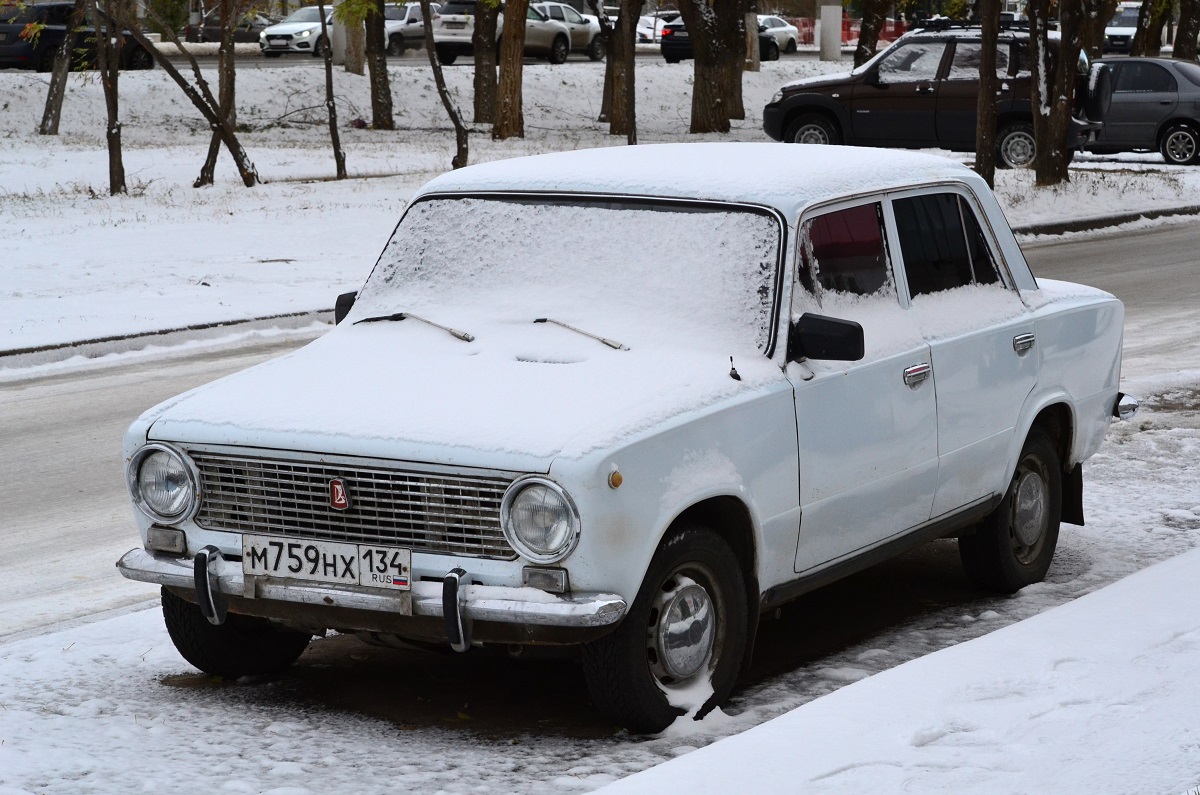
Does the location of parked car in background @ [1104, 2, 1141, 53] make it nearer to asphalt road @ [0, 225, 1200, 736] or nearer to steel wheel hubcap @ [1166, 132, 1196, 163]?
steel wheel hubcap @ [1166, 132, 1196, 163]

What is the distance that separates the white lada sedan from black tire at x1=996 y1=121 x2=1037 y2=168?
20990 mm

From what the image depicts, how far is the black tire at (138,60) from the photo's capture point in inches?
1683

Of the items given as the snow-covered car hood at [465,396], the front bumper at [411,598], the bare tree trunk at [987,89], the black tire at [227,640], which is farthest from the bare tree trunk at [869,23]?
the front bumper at [411,598]

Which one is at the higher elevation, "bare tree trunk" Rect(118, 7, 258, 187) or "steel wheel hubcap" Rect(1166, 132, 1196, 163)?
"bare tree trunk" Rect(118, 7, 258, 187)

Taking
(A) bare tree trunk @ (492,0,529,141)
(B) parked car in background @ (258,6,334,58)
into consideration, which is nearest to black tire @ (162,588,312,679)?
(A) bare tree trunk @ (492,0,529,141)

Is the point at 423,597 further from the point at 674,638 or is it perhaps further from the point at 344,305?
the point at 344,305

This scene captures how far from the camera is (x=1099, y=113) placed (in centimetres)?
2694

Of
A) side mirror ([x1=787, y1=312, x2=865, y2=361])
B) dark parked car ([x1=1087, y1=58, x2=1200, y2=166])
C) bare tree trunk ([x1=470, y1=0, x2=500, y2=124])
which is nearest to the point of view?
side mirror ([x1=787, y1=312, x2=865, y2=361])

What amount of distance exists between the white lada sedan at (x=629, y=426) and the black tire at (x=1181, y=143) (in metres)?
23.7

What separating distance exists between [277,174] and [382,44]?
10172 mm

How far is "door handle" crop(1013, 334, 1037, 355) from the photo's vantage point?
617 cm

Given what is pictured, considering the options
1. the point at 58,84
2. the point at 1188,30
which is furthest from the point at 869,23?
the point at 58,84

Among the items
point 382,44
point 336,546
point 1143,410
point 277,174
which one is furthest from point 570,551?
point 382,44

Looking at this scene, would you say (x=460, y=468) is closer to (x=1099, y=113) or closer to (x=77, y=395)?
(x=77, y=395)
